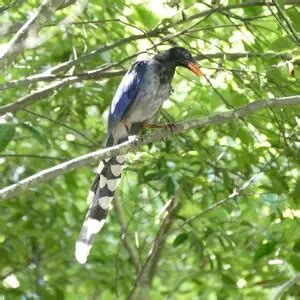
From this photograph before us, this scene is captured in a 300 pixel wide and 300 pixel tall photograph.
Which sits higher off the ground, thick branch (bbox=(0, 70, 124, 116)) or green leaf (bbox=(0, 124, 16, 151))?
thick branch (bbox=(0, 70, 124, 116))

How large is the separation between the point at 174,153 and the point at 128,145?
1.72 meters

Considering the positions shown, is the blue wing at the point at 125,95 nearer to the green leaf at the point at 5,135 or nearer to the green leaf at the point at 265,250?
the green leaf at the point at 5,135

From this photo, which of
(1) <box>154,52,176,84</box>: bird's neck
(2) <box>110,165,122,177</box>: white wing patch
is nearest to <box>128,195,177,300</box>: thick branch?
(2) <box>110,165,122,177</box>: white wing patch

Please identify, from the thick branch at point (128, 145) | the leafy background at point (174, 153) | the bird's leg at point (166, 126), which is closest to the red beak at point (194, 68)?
the leafy background at point (174, 153)

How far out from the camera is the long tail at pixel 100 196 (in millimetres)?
6148

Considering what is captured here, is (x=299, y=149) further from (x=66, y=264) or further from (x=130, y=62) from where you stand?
(x=66, y=264)

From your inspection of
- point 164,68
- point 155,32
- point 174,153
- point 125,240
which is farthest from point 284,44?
point 125,240

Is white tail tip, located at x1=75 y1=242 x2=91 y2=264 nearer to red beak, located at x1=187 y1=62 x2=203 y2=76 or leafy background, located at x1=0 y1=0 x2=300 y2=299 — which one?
leafy background, located at x1=0 y1=0 x2=300 y2=299

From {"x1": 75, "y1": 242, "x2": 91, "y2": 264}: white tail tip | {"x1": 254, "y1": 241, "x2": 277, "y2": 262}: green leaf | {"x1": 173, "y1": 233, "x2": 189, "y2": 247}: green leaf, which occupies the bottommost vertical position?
{"x1": 254, "y1": 241, "x2": 277, "y2": 262}: green leaf

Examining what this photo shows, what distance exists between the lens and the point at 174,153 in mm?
6715

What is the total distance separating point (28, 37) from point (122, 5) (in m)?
1.60

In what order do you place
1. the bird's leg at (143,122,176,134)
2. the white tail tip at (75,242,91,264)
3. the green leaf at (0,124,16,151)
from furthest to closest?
the white tail tip at (75,242,91,264)
the green leaf at (0,124,16,151)
the bird's leg at (143,122,176,134)

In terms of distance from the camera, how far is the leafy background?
5961 mm

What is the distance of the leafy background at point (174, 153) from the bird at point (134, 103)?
0.13m
